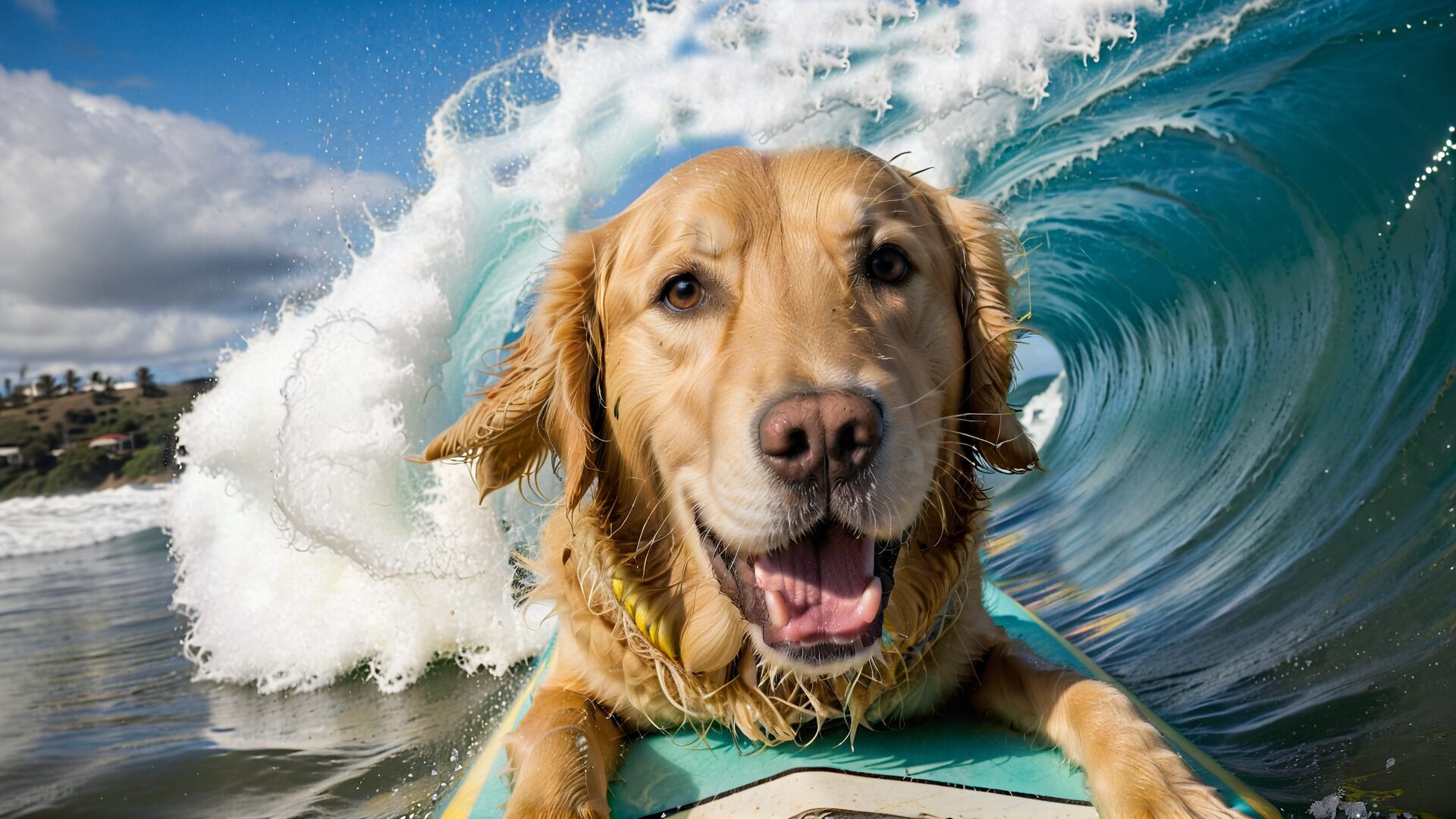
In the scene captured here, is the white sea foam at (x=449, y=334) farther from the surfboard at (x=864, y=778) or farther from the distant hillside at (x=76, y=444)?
the distant hillside at (x=76, y=444)

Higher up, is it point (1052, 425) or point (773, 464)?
point (773, 464)

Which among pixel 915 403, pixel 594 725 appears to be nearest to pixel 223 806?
pixel 594 725

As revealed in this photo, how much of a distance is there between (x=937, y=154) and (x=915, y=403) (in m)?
7.66

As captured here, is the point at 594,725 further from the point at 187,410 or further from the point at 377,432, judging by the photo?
the point at 187,410

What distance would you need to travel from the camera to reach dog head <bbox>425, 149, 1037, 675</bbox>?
210cm

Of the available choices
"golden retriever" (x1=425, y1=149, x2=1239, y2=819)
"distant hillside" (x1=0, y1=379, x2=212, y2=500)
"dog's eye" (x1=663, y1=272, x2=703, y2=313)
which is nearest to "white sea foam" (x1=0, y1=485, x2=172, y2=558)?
"distant hillside" (x1=0, y1=379, x2=212, y2=500)

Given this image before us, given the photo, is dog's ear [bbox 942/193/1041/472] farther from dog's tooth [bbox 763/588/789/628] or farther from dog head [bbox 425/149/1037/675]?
dog's tooth [bbox 763/588/789/628]

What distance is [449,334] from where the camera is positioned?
309 inches

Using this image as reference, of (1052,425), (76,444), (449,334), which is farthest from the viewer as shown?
(76,444)

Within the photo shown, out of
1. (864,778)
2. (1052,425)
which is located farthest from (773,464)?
(1052,425)

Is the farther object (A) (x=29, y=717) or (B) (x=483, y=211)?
(B) (x=483, y=211)

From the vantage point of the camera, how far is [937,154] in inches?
365

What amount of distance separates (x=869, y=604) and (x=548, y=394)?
1.25 metres

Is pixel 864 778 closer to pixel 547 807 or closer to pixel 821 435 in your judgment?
pixel 547 807
